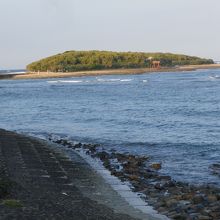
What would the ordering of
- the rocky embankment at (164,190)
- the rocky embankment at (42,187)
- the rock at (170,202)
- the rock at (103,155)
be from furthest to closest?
the rock at (103,155) < the rock at (170,202) < the rocky embankment at (164,190) < the rocky embankment at (42,187)

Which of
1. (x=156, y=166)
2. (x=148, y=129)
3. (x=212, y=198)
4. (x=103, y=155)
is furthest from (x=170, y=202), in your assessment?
(x=148, y=129)

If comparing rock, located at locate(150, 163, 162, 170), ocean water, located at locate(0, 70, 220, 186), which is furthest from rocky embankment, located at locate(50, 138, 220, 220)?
ocean water, located at locate(0, 70, 220, 186)

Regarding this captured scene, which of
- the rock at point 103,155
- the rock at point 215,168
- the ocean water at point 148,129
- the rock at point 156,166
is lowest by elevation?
the ocean water at point 148,129

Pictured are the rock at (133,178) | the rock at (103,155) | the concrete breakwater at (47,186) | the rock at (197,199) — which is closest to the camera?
the concrete breakwater at (47,186)

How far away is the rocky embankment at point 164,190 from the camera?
47.2 feet

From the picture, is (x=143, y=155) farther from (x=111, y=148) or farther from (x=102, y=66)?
(x=102, y=66)

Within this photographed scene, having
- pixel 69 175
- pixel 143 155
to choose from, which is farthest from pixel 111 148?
pixel 69 175

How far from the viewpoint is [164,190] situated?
17.5 meters

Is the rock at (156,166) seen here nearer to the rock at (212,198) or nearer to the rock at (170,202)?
the rock at (212,198)

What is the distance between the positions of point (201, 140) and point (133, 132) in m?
6.12

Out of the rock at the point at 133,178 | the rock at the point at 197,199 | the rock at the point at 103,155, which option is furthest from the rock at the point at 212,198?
the rock at the point at 103,155

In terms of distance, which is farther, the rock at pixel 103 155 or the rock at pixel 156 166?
the rock at pixel 103 155

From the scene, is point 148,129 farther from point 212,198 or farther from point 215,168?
point 212,198

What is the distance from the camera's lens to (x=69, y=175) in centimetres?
1894
